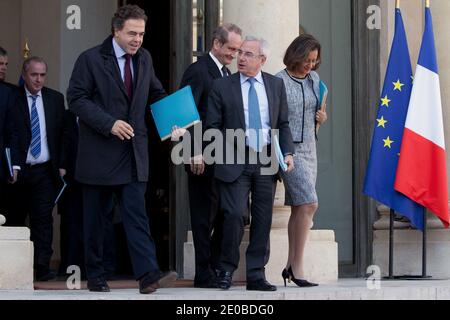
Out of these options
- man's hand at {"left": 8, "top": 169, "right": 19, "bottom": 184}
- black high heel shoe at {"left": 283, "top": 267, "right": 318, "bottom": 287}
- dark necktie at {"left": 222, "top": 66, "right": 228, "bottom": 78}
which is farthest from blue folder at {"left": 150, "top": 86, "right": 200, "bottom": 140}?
man's hand at {"left": 8, "top": 169, "right": 19, "bottom": 184}

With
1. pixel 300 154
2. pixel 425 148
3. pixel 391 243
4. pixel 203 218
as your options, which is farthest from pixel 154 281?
pixel 425 148

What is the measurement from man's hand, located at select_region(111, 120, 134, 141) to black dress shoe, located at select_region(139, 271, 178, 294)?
969 millimetres

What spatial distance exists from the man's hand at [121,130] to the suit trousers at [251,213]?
3.04 feet

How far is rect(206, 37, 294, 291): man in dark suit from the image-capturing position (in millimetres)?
10164

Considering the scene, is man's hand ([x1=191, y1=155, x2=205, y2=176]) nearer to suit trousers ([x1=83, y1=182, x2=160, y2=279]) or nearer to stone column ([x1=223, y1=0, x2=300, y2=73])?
suit trousers ([x1=83, y1=182, x2=160, y2=279])

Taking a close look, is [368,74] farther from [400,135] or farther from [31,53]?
[31,53]

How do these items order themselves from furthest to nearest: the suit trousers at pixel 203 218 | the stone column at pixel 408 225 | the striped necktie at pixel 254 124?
the stone column at pixel 408 225 < the suit trousers at pixel 203 218 < the striped necktie at pixel 254 124

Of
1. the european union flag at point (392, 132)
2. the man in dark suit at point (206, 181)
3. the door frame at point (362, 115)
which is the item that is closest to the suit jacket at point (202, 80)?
the man in dark suit at point (206, 181)

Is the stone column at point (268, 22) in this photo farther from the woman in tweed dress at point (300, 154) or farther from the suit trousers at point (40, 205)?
the suit trousers at point (40, 205)

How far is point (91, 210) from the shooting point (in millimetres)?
9922

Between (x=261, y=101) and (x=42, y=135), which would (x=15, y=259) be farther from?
(x=261, y=101)

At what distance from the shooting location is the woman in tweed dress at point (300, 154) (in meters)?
10.7

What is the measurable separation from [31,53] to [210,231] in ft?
15.6
